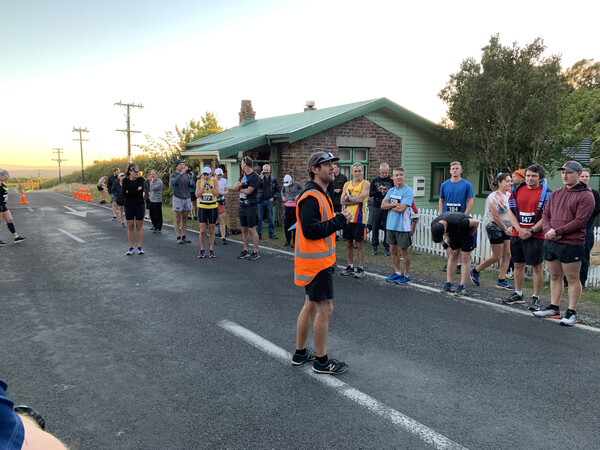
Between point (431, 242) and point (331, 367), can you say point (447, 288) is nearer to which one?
point (331, 367)

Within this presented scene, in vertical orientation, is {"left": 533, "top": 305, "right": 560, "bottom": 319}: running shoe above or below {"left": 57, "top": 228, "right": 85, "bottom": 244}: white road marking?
below

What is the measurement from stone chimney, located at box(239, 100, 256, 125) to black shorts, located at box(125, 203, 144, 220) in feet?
50.3

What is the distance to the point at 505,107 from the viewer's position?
51.5 ft

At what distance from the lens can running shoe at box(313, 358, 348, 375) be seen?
4289 mm

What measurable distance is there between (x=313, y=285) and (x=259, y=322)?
1.78 metres

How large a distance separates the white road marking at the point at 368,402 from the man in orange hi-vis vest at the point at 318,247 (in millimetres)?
175

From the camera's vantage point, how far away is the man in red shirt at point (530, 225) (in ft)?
21.0

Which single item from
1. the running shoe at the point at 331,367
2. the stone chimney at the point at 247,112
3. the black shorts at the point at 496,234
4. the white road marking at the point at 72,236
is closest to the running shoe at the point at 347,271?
the black shorts at the point at 496,234

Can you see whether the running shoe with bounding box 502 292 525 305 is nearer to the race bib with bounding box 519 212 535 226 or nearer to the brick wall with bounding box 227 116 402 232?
the race bib with bounding box 519 212 535 226

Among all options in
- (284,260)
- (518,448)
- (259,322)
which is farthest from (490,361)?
(284,260)

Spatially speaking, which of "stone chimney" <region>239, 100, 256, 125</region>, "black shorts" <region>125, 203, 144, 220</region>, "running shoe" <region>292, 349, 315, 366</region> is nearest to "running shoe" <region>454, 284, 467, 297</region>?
"running shoe" <region>292, 349, 315, 366</region>

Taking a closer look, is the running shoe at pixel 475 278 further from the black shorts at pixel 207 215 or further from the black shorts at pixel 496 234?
the black shorts at pixel 207 215

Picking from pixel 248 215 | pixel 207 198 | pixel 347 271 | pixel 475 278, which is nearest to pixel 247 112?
pixel 207 198

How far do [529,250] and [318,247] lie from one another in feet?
13.0
